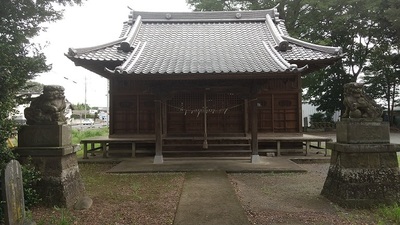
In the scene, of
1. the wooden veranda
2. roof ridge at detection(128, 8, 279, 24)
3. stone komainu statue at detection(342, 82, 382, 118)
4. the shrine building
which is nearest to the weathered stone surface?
the shrine building

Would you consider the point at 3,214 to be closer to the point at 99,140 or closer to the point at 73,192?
the point at 73,192

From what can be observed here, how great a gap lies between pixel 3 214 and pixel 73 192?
65.2 inches

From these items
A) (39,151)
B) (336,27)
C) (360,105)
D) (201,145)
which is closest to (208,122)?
(201,145)

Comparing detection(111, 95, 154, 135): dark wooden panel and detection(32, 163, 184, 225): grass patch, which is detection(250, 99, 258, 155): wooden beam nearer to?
detection(32, 163, 184, 225): grass patch

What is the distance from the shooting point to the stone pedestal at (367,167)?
17.6 ft

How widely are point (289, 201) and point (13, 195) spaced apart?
4790 millimetres

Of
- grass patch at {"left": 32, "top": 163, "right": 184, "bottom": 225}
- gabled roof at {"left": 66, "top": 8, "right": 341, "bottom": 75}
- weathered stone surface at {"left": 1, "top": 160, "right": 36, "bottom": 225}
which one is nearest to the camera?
weathered stone surface at {"left": 1, "top": 160, "right": 36, "bottom": 225}

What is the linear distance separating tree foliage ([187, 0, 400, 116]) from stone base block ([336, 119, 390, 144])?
1874 cm

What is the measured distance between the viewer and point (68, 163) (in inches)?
226

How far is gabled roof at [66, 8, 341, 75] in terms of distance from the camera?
29.8 ft

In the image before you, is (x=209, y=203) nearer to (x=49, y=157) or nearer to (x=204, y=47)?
(x=49, y=157)

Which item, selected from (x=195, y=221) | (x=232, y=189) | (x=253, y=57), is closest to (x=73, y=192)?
(x=195, y=221)

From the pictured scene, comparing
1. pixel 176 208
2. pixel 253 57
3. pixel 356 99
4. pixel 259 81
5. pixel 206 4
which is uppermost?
pixel 206 4

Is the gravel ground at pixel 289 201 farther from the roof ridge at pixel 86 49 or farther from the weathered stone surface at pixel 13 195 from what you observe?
the roof ridge at pixel 86 49
